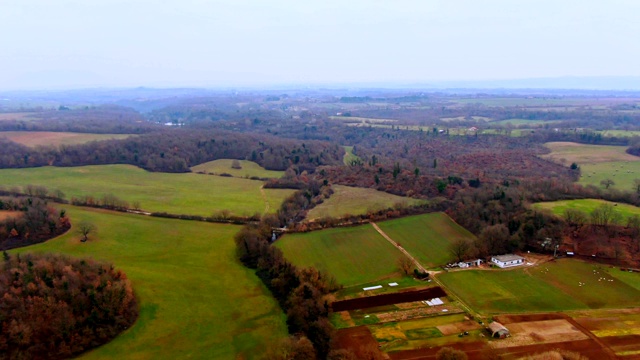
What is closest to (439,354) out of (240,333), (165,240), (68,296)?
(240,333)

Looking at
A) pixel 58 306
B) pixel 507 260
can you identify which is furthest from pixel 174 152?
pixel 507 260

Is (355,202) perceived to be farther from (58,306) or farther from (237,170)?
(58,306)

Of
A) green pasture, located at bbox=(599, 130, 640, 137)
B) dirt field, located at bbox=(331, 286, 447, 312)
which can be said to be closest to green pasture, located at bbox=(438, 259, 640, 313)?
dirt field, located at bbox=(331, 286, 447, 312)

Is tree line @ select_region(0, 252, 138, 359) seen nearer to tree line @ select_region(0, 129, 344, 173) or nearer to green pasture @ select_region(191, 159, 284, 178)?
green pasture @ select_region(191, 159, 284, 178)

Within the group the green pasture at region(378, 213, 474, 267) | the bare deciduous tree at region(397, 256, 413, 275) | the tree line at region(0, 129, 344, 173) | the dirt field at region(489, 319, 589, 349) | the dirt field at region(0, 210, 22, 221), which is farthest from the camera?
the tree line at region(0, 129, 344, 173)

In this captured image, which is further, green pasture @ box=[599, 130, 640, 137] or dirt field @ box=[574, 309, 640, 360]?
green pasture @ box=[599, 130, 640, 137]

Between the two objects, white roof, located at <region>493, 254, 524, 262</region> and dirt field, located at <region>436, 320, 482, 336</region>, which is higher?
white roof, located at <region>493, 254, 524, 262</region>
